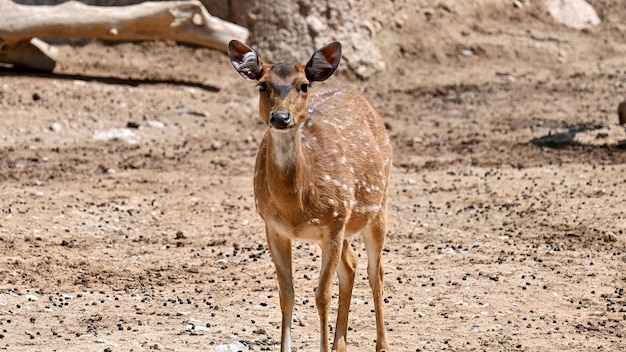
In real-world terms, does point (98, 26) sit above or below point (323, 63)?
below

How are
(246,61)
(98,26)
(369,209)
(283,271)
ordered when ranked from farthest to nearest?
(98,26), (369,209), (283,271), (246,61)

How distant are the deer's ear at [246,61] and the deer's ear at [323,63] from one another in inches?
10.7

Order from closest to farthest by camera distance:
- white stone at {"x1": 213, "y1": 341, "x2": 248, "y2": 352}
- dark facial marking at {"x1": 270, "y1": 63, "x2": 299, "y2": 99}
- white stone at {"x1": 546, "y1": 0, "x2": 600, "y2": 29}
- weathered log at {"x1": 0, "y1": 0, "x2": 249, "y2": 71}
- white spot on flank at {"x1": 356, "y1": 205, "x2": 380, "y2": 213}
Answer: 1. dark facial marking at {"x1": 270, "y1": 63, "x2": 299, "y2": 99}
2. white stone at {"x1": 213, "y1": 341, "x2": 248, "y2": 352}
3. white spot on flank at {"x1": 356, "y1": 205, "x2": 380, "y2": 213}
4. weathered log at {"x1": 0, "y1": 0, "x2": 249, "y2": 71}
5. white stone at {"x1": 546, "y1": 0, "x2": 600, "y2": 29}

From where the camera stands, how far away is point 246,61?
6.33 m

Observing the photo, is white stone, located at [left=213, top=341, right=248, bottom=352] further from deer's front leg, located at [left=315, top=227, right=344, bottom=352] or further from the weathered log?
the weathered log

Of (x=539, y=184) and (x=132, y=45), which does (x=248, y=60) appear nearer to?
(x=539, y=184)

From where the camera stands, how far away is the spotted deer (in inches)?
245

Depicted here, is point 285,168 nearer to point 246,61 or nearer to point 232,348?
point 246,61

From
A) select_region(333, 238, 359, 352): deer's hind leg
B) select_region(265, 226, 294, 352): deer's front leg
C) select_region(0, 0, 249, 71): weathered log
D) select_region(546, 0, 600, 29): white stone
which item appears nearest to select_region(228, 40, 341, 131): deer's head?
select_region(265, 226, 294, 352): deer's front leg

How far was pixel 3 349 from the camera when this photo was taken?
259 inches

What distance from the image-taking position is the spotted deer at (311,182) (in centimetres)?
622

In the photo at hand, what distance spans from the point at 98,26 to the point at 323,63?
8.49 m

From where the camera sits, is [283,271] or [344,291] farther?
[344,291]

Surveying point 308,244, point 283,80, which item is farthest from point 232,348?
point 308,244
